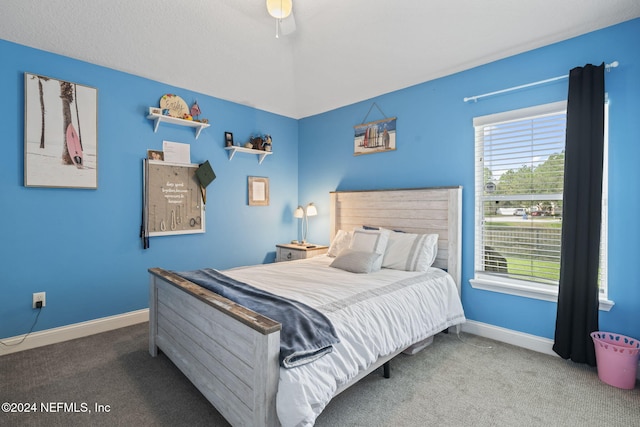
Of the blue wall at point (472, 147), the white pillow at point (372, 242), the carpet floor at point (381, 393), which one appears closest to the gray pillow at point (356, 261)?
the white pillow at point (372, 242)

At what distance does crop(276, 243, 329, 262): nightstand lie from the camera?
397 cm

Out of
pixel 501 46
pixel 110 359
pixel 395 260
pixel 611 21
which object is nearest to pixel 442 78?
pixel 501 46

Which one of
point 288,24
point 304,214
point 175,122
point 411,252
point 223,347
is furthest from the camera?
point 304,214

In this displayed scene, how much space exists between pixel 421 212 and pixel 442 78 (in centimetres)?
140

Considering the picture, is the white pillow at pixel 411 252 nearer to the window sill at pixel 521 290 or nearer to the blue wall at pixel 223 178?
the blue wall at pixel 223 178

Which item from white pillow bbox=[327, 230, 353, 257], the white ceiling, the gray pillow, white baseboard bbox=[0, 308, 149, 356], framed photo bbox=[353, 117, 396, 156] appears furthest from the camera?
framed photo bbox=[353, 117, 396, 156]

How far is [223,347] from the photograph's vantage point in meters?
→ 1.67

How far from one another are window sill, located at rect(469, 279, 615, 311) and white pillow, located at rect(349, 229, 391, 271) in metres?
0.90

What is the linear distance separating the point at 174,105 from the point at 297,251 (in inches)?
87.3

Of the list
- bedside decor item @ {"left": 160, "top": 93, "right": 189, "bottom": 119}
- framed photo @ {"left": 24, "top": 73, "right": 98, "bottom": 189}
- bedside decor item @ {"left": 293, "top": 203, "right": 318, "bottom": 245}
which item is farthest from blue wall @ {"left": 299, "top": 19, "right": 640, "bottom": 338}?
framed photo @ {"left": 24, "top": 73, "right": 98, "bottom": 189}

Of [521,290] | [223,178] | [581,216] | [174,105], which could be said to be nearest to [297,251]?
[223,178]

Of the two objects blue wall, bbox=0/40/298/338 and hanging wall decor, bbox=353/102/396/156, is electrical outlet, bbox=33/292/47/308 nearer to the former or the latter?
blue wall, bbox=0/40/298/338

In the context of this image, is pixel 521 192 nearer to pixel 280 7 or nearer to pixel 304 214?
pixel 280 7

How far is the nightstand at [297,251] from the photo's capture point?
3.97m
